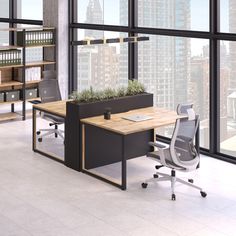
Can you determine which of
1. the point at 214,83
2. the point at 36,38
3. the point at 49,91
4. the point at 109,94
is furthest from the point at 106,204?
the point at 36,38

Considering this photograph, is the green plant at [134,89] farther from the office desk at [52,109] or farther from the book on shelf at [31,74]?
the book on shelf at [31,74]

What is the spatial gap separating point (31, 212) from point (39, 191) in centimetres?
71

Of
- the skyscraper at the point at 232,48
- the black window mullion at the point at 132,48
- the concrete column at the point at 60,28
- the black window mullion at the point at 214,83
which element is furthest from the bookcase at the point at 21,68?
A: the skyscraper at the point at 232,48

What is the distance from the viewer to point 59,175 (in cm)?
750

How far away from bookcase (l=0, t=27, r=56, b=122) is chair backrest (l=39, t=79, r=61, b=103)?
118 centimetres

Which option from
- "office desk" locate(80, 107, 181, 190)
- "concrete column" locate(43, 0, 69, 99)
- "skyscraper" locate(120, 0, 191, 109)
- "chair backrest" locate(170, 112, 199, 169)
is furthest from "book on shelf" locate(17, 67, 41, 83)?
"chair backrest" locate(170, 112, 199, 169)

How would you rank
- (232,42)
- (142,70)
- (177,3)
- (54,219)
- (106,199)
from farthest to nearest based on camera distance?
(142,70) → (177,3) → (232,42) → (106,199) → (54,219)

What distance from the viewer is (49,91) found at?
9523 millimetres

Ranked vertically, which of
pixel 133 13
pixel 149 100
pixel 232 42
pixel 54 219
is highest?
pixel 133 13

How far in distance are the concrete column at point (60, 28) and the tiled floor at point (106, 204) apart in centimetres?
350

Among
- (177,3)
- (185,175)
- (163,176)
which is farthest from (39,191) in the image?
(177,3)

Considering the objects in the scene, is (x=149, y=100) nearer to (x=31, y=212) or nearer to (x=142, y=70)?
(x=142, y=70)

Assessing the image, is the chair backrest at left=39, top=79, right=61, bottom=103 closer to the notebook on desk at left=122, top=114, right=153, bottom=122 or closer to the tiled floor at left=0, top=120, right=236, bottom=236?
the tiled floor at left=0, top=120, right=236, bottom=236

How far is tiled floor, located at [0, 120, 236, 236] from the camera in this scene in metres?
5.73
